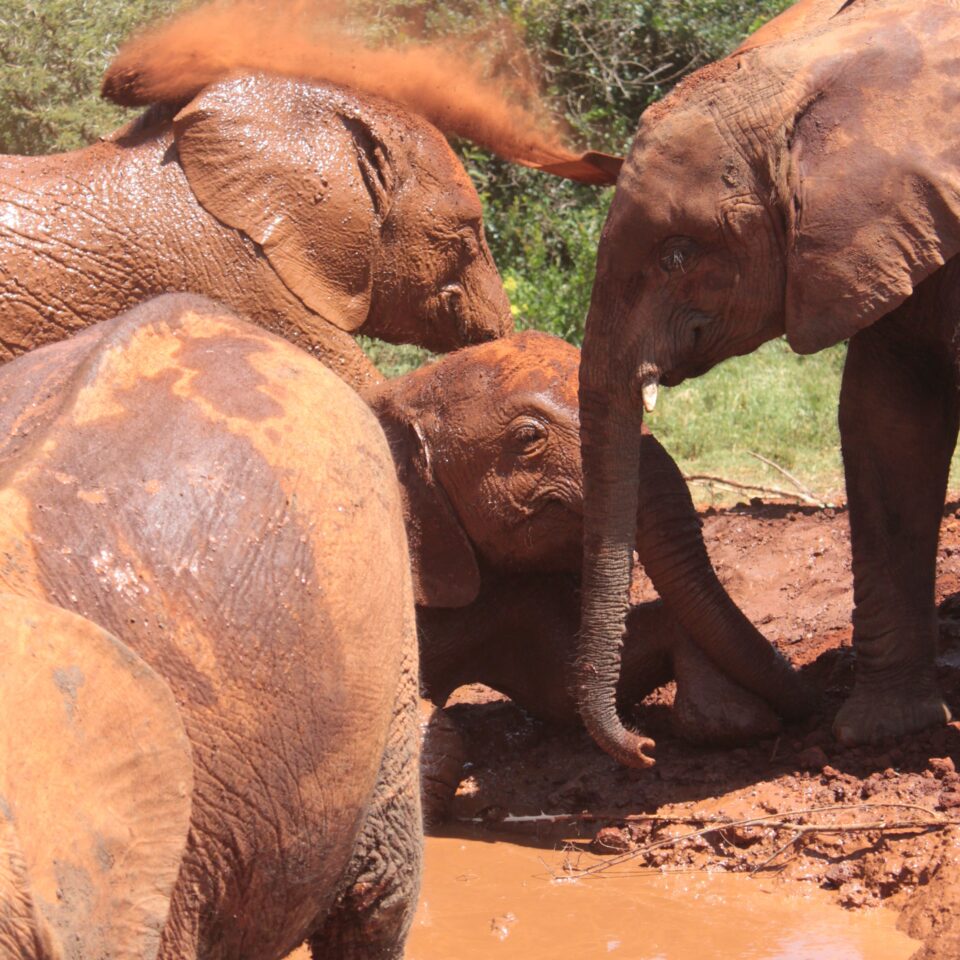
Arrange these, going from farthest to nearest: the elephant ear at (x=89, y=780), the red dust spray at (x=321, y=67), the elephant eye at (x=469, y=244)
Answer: the elephant eye at (x=469, y=244) → the red dust spray at (x=321, y=67) → the elephant ear at (x=89, y=780)

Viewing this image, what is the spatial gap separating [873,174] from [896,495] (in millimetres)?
1078

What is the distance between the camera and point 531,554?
5152 mm

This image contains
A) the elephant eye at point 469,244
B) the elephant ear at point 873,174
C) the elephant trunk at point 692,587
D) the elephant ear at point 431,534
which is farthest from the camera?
the elephant eye at point 469,244

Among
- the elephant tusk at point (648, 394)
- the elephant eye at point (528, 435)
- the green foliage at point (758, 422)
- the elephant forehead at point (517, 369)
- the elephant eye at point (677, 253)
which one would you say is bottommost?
the green foliage at point (758, 422)

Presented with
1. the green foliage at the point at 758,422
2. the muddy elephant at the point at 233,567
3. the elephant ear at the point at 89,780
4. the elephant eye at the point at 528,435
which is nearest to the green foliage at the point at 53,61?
the green foliage at the point at 758,422

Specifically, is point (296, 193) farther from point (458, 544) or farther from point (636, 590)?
point (636, 590)

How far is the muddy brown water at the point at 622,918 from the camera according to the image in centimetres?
395

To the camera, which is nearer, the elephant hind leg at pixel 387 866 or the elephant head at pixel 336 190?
the elephant hind leg at pixel 387 866

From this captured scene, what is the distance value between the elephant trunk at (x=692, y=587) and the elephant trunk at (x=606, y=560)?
320mm

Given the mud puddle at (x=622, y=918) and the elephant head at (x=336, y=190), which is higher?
the elephant head at (x=336, y=190)

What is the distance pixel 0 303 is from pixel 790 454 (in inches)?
180

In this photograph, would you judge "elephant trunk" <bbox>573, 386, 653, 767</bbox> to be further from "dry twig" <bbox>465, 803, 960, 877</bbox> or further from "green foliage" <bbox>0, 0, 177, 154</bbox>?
"green foliage" <bbox>0, 0, 177, 154</bbox>

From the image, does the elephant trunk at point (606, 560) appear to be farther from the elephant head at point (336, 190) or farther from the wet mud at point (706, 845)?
the elephant head at point (336, 190)

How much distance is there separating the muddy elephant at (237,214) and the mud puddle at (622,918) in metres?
1.60
